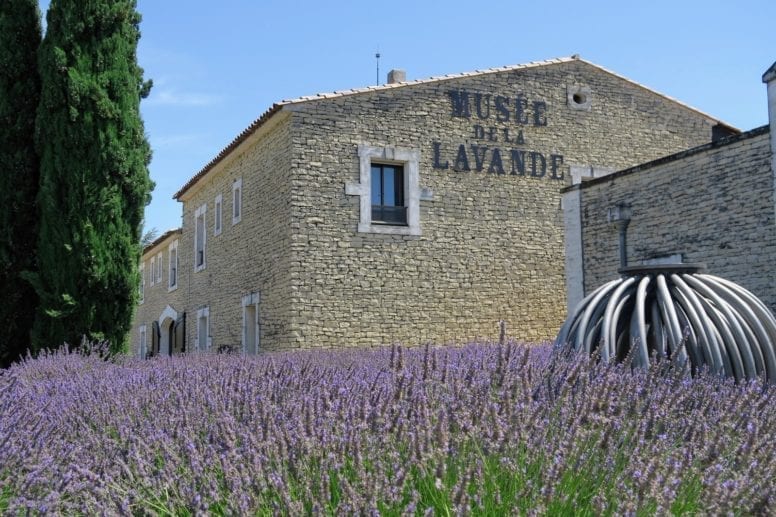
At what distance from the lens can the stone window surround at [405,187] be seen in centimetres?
1363

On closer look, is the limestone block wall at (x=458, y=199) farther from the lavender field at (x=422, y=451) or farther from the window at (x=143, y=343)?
the window at (x=143, y=343)

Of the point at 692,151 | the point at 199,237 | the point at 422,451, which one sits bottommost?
the point at 422,451

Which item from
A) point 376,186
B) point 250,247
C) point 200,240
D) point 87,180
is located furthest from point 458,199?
point 200,240

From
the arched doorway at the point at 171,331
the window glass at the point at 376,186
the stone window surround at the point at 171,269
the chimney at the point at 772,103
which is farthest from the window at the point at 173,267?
the chimney at the point at 772,103

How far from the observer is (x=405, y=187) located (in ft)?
46.3

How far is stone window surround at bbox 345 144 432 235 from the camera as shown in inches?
537

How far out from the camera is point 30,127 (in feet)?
34.9

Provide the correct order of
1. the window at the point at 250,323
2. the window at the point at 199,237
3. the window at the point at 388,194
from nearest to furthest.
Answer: the window at the point at 388,194 → the window at the point at 250,323 → the window at the point at 199,237

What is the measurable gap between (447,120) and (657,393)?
1184 centimetres

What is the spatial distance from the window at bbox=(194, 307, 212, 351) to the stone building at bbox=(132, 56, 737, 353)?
128cm

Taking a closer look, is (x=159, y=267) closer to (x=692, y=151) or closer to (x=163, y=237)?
(x=163, y=237)

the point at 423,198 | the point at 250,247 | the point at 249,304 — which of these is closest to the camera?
the point at 423,198

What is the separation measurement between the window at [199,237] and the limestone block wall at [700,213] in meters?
10.3

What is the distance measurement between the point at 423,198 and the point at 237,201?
186 inches
